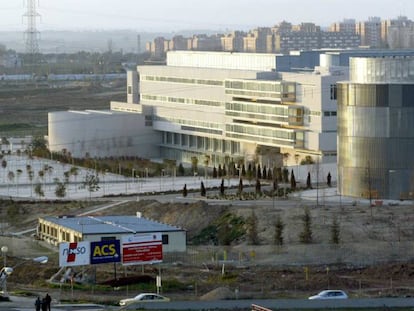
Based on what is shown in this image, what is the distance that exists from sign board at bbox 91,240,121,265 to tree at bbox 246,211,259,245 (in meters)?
4.37

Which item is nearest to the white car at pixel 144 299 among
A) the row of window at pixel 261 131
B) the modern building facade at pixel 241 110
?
the modern building facade at pixel 241 110

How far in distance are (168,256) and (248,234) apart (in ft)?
6.70

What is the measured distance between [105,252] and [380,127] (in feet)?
31.4

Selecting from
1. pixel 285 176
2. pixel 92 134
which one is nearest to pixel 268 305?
pixel 285 176

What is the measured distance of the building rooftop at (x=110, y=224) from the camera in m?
23.7

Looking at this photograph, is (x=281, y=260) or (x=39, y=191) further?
(x=39, y=191)

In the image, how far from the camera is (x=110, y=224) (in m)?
24.5

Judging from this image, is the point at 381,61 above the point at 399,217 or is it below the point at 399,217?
above

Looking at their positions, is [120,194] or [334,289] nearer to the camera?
[334,289]

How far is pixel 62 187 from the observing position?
105 feet

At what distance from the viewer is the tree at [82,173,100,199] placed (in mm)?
32703

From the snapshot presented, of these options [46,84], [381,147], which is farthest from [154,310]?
[46,84]

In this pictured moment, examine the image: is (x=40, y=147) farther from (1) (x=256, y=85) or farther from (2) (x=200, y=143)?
(1) (x=256, y=85)

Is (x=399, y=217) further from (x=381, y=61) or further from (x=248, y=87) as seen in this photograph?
(x=248, y=87)
